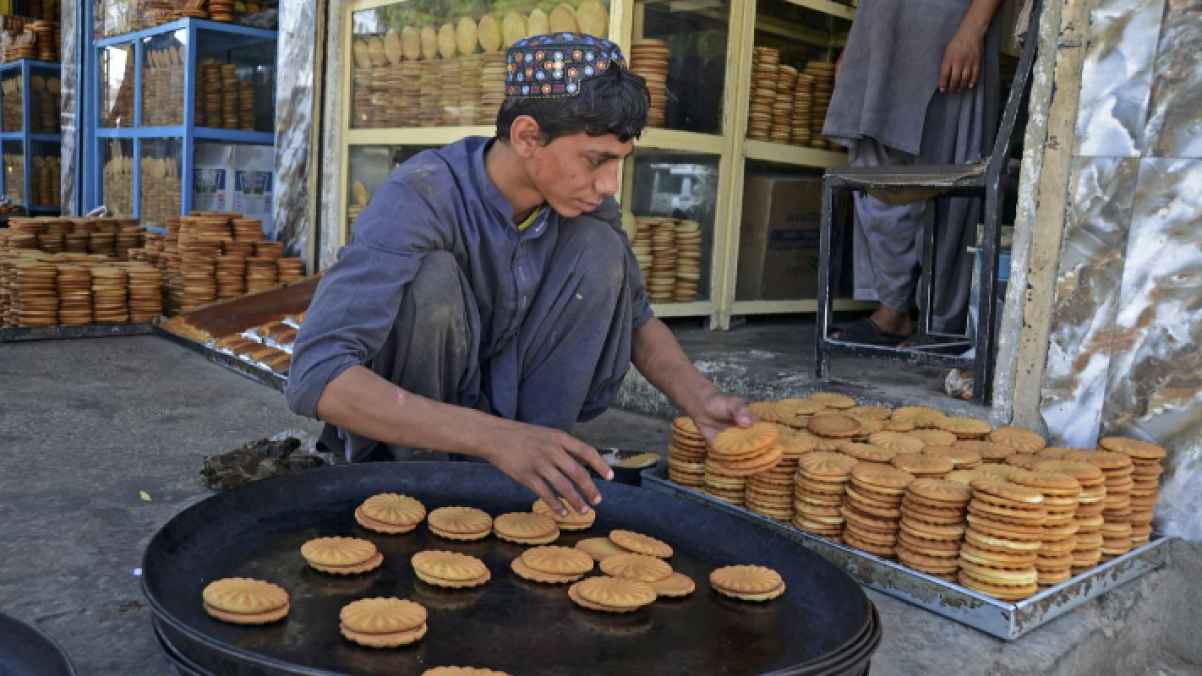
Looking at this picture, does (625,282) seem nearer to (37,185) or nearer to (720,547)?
(720,547)

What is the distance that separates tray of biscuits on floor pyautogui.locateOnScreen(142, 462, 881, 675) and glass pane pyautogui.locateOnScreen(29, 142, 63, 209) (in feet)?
35.7

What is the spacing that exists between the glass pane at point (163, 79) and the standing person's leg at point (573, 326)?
6.19 m

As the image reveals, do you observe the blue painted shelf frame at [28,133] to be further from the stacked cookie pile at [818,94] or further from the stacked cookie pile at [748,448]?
the stacked cookie pile at [748,448]

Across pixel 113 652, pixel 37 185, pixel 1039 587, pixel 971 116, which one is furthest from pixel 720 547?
pixel 37 185

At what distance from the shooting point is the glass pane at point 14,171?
11.1 meters

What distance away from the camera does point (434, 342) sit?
2318 mm

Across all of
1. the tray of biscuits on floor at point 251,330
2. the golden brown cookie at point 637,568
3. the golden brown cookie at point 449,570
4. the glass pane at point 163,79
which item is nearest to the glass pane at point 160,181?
the glass pane at point 163,79

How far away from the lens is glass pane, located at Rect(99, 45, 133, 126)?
877 centimetres

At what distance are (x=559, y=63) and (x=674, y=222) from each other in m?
2.98

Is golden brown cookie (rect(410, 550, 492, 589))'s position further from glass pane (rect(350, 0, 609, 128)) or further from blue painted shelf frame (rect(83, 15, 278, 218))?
blue painted shelf frame (rect(83, 15, 278, 218))

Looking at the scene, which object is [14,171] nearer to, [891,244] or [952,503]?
[891,244]

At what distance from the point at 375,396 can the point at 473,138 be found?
3.13ft

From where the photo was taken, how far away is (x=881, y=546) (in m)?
2.20

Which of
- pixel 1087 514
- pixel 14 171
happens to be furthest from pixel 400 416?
pixel 14 171
